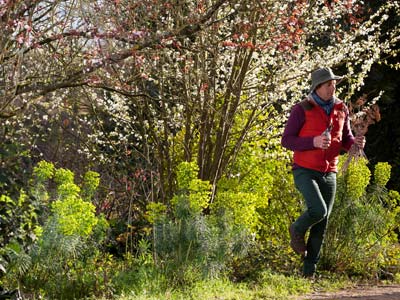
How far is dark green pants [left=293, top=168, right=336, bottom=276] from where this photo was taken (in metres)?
7.16

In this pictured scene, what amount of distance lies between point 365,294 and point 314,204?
951 millimetres

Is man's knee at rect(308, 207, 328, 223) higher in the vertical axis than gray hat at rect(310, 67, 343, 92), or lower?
lower

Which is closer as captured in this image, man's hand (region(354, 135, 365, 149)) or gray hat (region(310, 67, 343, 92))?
gray hat (region(310, 67, 343, 92))

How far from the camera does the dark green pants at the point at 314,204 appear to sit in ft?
23.5

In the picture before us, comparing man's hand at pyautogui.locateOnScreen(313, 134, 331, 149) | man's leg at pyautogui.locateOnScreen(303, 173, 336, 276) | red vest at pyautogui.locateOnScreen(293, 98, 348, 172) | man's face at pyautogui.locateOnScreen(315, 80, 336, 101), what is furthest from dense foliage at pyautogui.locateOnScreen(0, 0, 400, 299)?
man's hand at pyautogui.locateOnScreen(313, 134, 331, 149)

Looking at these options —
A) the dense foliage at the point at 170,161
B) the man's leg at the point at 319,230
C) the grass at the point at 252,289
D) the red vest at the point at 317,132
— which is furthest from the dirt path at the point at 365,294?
the red vest at the point at 317,132

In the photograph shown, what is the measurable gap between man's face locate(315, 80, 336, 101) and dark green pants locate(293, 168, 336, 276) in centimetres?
63

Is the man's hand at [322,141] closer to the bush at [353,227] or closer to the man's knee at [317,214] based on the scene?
the man's knee at [317,214]

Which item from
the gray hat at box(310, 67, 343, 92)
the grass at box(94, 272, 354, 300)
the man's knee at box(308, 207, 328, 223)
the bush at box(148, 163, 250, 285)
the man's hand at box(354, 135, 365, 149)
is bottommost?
the grass at box(94, 272, 354, 300)

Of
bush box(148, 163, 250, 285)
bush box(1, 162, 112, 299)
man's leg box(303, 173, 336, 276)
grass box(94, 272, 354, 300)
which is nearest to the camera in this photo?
bush box(1, 162, 112, 299)

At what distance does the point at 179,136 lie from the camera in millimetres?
9367

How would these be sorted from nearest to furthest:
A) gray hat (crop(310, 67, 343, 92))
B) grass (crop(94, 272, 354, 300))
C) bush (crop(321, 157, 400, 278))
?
1. grass (crop(94, 272, 354, 300))
2. gray hat (crop(310, 67, 343, 92))
3. bush (crop(321, 157, 400, 278))

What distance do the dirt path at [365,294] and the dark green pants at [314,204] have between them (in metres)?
0.38

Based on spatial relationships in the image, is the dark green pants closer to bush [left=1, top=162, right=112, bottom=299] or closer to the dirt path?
the dirt path
